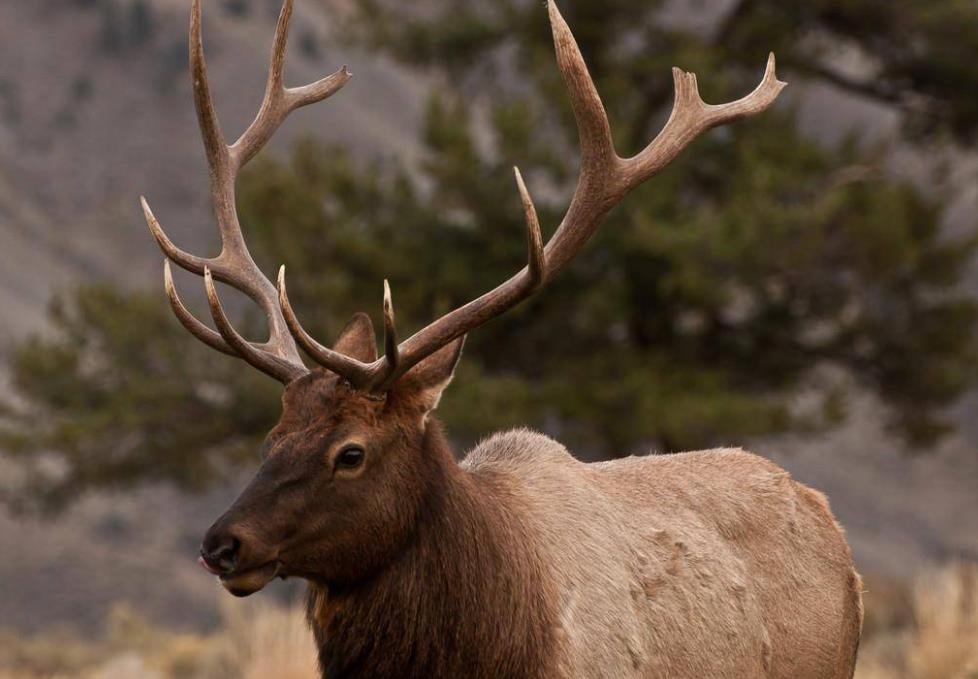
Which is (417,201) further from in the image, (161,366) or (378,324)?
(161,366)

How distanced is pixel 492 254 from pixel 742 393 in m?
3.03

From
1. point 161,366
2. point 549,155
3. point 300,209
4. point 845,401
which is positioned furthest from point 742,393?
point 161,366

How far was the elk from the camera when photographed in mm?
4164

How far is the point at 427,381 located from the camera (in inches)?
173

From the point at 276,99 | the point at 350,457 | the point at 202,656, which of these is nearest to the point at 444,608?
the point at 350,457

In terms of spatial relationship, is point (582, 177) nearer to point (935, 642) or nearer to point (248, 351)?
point (248, 351)

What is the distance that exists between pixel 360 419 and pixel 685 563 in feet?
4.18

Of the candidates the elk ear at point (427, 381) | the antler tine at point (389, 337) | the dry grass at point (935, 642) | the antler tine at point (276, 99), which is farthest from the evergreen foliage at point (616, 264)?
the antler tine at point (389, 337)

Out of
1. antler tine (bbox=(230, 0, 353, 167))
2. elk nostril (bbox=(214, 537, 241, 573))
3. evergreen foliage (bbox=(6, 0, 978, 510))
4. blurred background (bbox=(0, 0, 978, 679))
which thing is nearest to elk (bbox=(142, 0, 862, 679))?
elk nostril (bbox=(214, 537, 241, 573))

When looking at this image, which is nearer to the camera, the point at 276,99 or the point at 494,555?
the point at 494,555

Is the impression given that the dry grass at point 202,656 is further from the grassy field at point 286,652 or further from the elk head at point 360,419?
the elk head at point 360,419

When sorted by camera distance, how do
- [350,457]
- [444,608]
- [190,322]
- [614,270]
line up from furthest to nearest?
[614,270]
[190,322]
[444,608]
[350,457]

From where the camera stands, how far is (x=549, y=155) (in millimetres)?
14727

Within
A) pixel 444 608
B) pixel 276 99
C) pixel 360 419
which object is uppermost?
pixel 276 99
